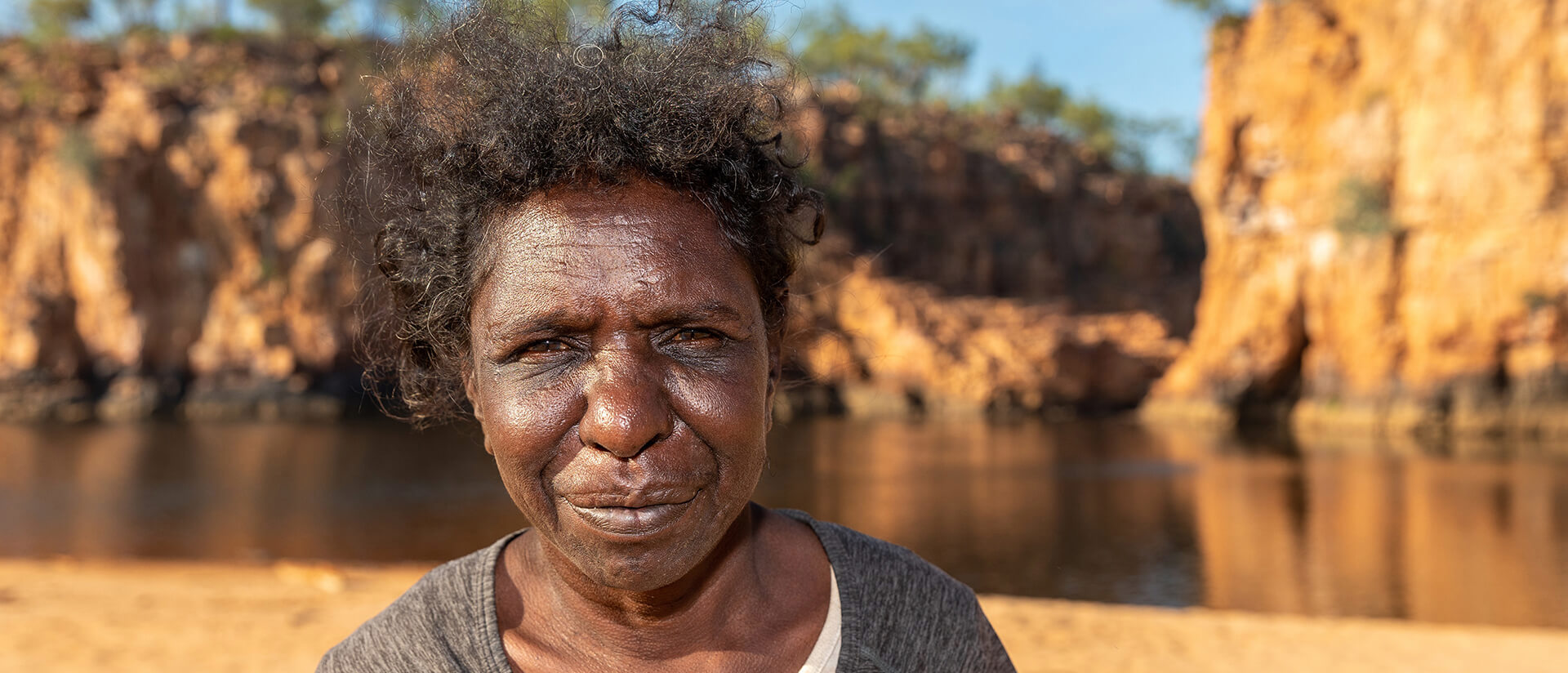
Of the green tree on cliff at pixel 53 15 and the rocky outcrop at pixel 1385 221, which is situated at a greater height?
the green tree on cliff at pixel 53 15

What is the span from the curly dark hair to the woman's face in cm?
5

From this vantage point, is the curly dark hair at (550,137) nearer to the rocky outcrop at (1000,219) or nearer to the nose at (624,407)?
the nose at (624,407)

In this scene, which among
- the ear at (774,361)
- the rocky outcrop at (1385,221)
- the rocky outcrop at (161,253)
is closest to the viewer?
the ear at (774,361)

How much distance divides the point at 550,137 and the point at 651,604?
1.87 ft

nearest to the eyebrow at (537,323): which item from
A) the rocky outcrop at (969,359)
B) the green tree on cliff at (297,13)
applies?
the rocky outcrop at (969,359)

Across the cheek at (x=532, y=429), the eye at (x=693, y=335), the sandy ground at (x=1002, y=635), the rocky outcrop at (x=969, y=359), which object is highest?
the eye at (x=693, y=335)

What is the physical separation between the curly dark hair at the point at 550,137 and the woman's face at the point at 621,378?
50 millimetres

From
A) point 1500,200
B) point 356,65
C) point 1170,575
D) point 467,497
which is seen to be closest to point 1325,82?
point 1500,200

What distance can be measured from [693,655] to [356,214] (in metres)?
0.77

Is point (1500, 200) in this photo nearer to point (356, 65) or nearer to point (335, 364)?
point (356, 65)

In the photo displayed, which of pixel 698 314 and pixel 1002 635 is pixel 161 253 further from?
pixel 698 314

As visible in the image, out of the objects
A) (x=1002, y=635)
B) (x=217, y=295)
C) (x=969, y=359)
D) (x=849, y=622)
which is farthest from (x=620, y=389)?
(x=217, y=295)

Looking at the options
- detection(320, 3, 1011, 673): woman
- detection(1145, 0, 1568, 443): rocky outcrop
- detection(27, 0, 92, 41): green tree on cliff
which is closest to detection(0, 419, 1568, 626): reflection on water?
detection(1145, 0, 1568, 443): rocky outcrop

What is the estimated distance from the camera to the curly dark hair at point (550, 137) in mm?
1257
